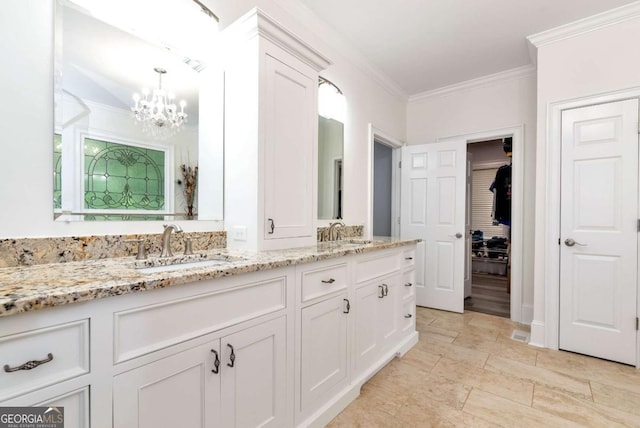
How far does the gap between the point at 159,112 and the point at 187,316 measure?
1160 millimetres

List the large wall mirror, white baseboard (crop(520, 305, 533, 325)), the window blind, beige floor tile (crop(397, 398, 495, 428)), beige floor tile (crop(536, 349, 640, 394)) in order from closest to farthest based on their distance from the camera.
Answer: the large wall mirror
beige floor tile (crop(397, 398, 495, 428))
beige floor tile (crop(536, 349, 640, 394))
white baseboard (crop(520, 305, 533, 325))
the window blind

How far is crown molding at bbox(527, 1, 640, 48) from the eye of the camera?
7.67 feet

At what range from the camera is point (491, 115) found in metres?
3.47

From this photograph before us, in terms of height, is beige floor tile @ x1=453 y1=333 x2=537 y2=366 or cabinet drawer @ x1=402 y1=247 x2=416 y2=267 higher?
A: cabinet drawer @ x1=402 y1=247 x2=416 y2=267

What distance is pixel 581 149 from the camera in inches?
98.8

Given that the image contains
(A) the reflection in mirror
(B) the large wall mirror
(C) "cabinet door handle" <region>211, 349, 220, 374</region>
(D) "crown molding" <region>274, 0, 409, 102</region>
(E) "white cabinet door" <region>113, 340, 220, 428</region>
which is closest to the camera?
(E) "white cabinet door" <region>113, 340, 220, 428</region>

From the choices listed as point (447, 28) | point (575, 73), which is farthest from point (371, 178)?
point (575, 73)

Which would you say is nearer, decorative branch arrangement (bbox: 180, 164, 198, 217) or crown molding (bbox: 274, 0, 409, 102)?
decorative branch arrangement (bbox: 180, 164, 198, 217)

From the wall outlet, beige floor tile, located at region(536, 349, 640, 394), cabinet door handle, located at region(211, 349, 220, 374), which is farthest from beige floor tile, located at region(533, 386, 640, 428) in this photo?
the wall outlet

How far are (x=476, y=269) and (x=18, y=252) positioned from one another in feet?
20.7

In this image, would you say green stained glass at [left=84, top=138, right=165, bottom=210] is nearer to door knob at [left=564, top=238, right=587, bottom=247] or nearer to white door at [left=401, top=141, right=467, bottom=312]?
white door at [left=401, top=141, right=467, bottom=312]

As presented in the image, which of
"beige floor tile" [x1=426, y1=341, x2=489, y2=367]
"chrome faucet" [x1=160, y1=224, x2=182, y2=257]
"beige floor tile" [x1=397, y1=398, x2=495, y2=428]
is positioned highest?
"chrome faucet" [x1=160, y1=224, x2=182, y2=257]

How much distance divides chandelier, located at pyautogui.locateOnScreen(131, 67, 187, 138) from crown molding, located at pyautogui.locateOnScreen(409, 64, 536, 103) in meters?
3.17

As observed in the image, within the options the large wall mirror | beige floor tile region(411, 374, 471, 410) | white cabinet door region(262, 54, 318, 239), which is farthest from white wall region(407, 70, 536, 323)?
the large wall mirror
